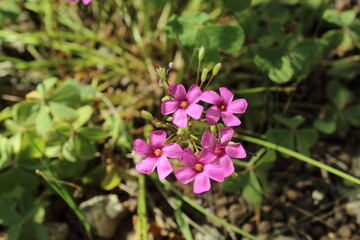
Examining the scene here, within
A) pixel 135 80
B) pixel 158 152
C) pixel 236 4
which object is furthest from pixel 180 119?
pixel 135 80

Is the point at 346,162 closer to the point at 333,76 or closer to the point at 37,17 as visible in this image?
the point at 333,76

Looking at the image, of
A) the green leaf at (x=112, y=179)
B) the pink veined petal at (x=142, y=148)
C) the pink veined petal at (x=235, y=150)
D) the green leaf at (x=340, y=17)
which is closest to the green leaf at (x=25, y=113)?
the green leaf at (x=112, y=179)

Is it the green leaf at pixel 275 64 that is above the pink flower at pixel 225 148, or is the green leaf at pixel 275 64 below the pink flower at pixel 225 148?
below

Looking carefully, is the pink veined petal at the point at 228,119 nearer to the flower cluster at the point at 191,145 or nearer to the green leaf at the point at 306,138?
the flower cluster at the point at 191,145

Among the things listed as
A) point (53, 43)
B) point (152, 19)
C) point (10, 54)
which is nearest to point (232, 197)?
point (152, 19)

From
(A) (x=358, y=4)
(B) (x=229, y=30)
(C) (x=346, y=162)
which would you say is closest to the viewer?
(B) (x=229, y=30)

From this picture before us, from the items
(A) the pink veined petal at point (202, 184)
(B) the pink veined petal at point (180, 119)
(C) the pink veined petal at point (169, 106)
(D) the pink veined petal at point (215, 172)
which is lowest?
(A) the pink veined petal at point (202, 184)

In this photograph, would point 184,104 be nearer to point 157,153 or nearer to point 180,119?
point 180,119
